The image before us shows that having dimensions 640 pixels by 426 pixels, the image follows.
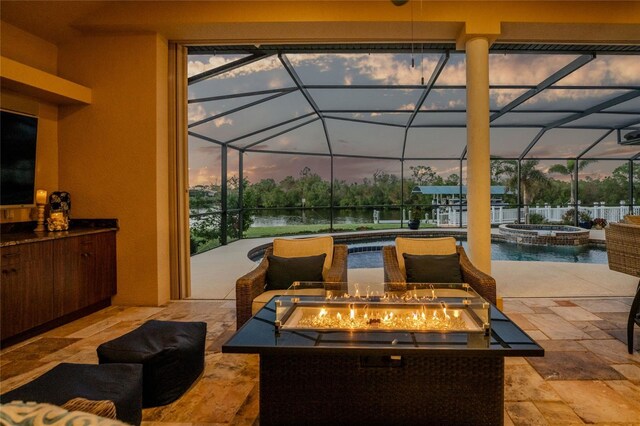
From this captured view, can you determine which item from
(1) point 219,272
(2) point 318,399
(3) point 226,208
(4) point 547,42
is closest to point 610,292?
(4) point 547,42

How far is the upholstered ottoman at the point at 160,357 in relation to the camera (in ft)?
7.18

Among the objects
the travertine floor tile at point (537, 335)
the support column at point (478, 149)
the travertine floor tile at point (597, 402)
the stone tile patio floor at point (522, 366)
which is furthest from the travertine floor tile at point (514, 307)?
the travertine floor tile at point (597, 402)

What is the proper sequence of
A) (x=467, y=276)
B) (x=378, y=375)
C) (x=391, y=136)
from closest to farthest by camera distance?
(x=378, y=375), (x=467, y=276), (x=391, y=136)

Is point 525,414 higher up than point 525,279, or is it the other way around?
point 525,279

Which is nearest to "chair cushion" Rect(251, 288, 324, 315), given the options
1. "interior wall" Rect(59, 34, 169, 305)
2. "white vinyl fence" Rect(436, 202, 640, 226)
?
"interior wall" Rect(59, 34, 169, 305)

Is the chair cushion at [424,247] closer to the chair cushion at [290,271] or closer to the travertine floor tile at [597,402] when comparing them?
the chair cushion at [290,271]

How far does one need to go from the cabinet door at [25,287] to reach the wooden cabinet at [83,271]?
10 cm

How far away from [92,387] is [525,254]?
894cm

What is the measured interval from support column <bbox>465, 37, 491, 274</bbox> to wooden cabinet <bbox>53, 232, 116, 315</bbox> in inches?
169

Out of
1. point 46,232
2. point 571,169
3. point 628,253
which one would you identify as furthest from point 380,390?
point 571,169

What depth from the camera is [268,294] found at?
3.19 m

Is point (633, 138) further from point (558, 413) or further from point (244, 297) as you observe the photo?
point (244, 297)

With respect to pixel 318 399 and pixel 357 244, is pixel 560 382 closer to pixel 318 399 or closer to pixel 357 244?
pixel 318 399

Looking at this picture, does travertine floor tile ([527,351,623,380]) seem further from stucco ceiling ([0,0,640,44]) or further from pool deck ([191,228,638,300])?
stucco ceiling ([0,0,640,44])
